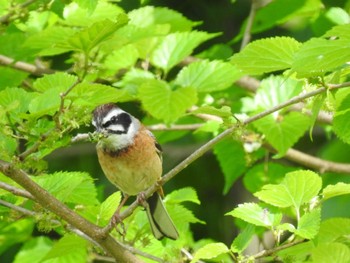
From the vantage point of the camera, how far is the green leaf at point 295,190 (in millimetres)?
2922

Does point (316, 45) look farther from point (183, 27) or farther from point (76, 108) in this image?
point (183, 27)

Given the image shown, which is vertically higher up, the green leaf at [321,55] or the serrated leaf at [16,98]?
the green leaf at [321,55]

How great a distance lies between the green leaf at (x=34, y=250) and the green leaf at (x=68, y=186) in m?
0.51

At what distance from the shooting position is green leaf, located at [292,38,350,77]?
250 centimetres

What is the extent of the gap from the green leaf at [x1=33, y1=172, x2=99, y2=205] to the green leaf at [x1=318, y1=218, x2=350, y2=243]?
889 millimetres

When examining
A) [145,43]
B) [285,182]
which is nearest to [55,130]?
[285,182]

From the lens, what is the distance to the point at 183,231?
3842 millimetres

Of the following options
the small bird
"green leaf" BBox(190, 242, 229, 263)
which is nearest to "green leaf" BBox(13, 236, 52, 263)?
the small bird

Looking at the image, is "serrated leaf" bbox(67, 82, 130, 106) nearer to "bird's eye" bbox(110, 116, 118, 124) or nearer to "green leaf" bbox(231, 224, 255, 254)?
"green leaf" bbox(231, 224, 255, 254)

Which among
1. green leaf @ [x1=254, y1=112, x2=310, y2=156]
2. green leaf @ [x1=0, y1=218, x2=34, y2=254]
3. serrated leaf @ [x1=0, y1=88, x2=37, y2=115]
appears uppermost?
serrated leaf @ [x1=0, y1=88, x2=37, y2=115]

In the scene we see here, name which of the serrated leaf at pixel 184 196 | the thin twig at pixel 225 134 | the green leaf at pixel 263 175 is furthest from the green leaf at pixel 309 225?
the green leaf at pixel 263 175

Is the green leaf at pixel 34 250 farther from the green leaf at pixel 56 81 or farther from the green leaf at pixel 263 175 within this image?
the green leaf at pixel 263 175

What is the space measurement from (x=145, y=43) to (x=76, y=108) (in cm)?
155

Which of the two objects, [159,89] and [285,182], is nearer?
[285,182]
